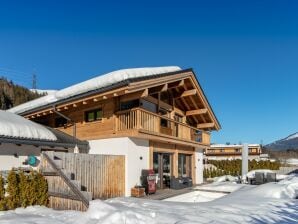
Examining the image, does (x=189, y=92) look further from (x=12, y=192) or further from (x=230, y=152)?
(x=230, y=152)

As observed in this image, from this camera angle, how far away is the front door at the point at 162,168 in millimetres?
15367

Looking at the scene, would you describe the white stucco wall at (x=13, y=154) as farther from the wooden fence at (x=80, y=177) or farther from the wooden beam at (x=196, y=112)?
the wooden beam at (x=196, y=112)

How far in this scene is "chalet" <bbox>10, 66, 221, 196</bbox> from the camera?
13.1m

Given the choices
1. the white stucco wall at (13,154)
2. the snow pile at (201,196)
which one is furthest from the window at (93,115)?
the snow pile at (201,196)

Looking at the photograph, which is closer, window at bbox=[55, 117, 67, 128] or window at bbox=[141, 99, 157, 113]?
window at bbox=[141, 99, 157, 113]

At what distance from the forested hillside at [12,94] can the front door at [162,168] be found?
85.7 ft

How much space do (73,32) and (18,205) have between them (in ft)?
43.4

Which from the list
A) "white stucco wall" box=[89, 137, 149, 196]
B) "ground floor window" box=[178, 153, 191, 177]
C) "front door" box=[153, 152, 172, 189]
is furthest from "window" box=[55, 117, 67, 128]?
"ground floor window" box=[178, 153, 191, 177]

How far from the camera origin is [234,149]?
49.4 m

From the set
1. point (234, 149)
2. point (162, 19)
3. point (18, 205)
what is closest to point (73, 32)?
point (162, 19)

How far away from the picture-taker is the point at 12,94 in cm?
4078

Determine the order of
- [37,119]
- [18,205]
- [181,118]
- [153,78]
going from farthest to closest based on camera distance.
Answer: [181,118] → [37,119] → [153,78] → [18,205]

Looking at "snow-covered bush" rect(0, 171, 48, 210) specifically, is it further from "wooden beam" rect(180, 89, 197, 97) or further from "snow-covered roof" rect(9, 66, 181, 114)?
"wooden beam" rect(180, 89, 197, 97)

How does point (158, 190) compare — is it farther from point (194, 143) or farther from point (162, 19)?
point (162, 19)
